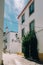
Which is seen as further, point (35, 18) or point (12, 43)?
point (12, 43)

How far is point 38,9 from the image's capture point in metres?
22.0

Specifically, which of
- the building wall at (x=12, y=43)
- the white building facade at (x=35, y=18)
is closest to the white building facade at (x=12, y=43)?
the building wall at (x=12, y=43)

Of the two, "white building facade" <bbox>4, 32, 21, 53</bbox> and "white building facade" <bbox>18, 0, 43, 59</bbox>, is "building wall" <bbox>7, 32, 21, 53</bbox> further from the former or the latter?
"white building facade" <bbox>18, 0, 43, 59</bbox>

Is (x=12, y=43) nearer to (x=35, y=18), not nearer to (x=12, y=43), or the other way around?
(x=12, y=43)

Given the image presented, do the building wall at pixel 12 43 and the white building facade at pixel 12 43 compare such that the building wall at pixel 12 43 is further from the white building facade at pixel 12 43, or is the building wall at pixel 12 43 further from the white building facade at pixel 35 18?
the white building facade at pixel 35 18

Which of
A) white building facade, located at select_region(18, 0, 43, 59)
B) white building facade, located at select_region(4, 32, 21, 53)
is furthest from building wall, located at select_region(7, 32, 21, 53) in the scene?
white building facade, located at select_region(18, 0, 43, 59)

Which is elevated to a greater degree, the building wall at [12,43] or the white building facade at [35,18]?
the white building facade at [35,18]

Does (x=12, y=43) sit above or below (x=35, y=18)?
below

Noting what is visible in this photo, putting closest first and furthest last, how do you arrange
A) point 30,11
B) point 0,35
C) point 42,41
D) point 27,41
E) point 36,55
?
point 0,35
point 42,41
point 36,55
point 27,41
point 30,11

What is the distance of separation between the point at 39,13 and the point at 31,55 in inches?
228

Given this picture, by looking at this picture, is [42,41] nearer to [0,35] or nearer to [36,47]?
[36,47]

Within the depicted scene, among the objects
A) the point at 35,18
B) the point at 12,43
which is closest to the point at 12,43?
the point at 12,43

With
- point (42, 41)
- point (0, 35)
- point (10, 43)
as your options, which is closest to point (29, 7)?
point (42, 41)

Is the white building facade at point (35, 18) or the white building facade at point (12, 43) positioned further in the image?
the white building facade at point (12, 43)
